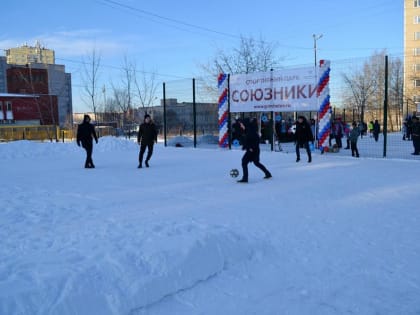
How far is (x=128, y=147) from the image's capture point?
21.2m

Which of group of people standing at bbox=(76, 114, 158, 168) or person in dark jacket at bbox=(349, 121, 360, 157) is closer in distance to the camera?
group of people standing at bbox=(76, 114, 158, 168)

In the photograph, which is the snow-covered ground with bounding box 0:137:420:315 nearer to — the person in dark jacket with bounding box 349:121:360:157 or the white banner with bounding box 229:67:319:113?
the person in dark jacket with bounding box 349:121:360:157

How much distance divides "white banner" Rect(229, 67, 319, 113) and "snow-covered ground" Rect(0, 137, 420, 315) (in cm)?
741

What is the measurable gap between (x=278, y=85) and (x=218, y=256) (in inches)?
530

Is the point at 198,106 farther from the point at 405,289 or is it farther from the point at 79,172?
the point at 405,289

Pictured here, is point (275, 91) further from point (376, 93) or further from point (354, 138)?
point (376, 93)

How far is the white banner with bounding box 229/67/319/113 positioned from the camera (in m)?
15.9

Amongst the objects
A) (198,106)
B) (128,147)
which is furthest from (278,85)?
(128,147)

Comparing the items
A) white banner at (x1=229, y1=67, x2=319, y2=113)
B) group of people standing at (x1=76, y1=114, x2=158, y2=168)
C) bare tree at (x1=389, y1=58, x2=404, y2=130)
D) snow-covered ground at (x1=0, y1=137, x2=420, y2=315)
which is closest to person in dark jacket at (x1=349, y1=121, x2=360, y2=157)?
white banner at (x1=229, y1=67, x2=319, y2=113)

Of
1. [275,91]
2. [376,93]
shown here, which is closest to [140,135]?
[275,91]

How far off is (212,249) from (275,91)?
13446mm

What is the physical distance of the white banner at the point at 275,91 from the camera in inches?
624

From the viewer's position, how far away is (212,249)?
4.49 metres

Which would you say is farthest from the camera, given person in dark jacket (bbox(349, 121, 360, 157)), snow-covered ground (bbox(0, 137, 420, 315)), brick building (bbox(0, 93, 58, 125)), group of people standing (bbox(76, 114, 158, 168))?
brick building (bbox(0, 93, 58, 125))
